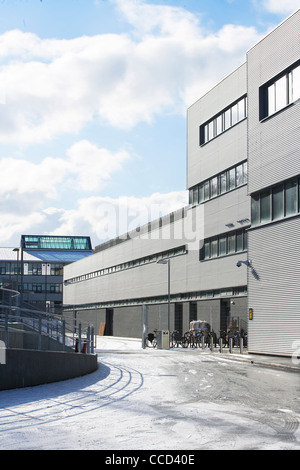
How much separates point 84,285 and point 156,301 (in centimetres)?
2994

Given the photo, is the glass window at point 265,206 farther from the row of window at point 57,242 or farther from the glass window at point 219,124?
the row of window at point 57,242

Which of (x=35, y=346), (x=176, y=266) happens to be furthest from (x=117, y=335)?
(x=35, y=346)

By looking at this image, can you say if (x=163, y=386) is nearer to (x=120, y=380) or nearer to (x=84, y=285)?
(x=120, y=380)

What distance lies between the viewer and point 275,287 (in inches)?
1149

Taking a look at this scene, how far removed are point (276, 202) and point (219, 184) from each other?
13.2m

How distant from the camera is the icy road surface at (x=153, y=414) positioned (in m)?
7.50

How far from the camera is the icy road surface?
7.50 m

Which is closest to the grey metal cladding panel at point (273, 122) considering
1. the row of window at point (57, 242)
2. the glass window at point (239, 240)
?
the glass window at point (239, 240)

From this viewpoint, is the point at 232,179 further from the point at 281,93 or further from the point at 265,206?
the point at 281,93

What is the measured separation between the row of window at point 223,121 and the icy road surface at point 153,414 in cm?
2537

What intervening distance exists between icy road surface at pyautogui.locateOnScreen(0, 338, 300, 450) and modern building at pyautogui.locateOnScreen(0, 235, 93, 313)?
9623 cm

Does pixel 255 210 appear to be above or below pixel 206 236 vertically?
above

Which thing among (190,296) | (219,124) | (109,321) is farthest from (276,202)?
(109,321)
